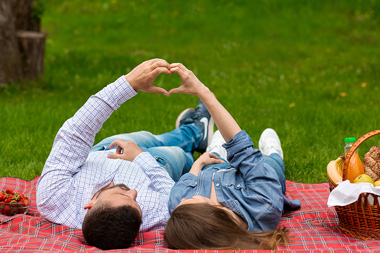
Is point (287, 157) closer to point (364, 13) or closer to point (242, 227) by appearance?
point (242, 227)

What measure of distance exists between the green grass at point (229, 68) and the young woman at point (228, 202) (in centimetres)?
156

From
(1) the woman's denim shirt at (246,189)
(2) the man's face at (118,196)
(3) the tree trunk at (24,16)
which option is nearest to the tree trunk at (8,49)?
(3) the tree trunk at (24,16)

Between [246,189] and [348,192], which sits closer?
[348,192]

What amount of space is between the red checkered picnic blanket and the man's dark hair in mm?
62

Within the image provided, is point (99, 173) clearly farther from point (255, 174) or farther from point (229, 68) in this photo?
point (229, 68)

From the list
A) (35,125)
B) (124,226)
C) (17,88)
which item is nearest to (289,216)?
(124,226)

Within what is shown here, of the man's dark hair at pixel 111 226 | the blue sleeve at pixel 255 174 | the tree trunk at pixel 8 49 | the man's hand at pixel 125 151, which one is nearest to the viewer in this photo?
the man's dark hair at pixel 111 226

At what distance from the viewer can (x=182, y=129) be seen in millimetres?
4684

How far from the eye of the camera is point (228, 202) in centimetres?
308

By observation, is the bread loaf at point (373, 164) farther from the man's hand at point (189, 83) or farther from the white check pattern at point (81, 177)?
the white check pattern at point (81, 177)

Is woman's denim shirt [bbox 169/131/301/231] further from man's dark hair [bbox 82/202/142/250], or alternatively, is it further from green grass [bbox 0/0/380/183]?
green grass [bbox 0/0/380/183]

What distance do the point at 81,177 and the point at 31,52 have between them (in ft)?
16.9

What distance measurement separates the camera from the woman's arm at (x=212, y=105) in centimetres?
320

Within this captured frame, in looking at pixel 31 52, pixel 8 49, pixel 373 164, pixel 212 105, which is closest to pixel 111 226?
pixel 212 105
